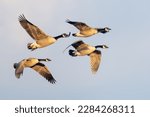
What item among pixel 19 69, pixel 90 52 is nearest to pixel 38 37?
pixel 19 69

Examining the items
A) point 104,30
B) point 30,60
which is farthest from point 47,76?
point 104,30

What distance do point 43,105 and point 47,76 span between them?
446 millimetres

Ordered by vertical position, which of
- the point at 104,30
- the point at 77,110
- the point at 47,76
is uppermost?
the point at 104,30

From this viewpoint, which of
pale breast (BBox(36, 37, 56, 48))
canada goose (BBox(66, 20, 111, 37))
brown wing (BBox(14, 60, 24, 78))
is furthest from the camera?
canada goose (BBox(66, 20, 111, 37))

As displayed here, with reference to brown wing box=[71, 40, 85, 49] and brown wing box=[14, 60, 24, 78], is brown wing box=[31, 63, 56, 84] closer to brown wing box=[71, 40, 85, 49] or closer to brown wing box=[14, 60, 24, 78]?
brown wing box=[14, 60, 24, 78]

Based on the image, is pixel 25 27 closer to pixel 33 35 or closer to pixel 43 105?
pixel 33 35

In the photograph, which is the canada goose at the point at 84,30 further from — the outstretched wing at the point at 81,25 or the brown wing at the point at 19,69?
the brown wing at the point at 19,69

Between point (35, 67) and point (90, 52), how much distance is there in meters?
0.66

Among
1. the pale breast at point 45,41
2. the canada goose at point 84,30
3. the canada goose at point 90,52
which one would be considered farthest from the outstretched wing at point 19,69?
the canada goose at point 84,30

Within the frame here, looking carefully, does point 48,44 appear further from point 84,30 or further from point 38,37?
point 84,30

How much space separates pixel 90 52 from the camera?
24.5 ft

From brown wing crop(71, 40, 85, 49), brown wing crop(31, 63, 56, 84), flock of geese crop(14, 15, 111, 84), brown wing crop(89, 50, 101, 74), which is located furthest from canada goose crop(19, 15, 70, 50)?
brown wing crop(89, 50, 101, 74)

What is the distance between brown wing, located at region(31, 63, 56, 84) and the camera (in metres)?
7.34

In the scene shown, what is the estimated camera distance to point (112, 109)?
7016 mm
